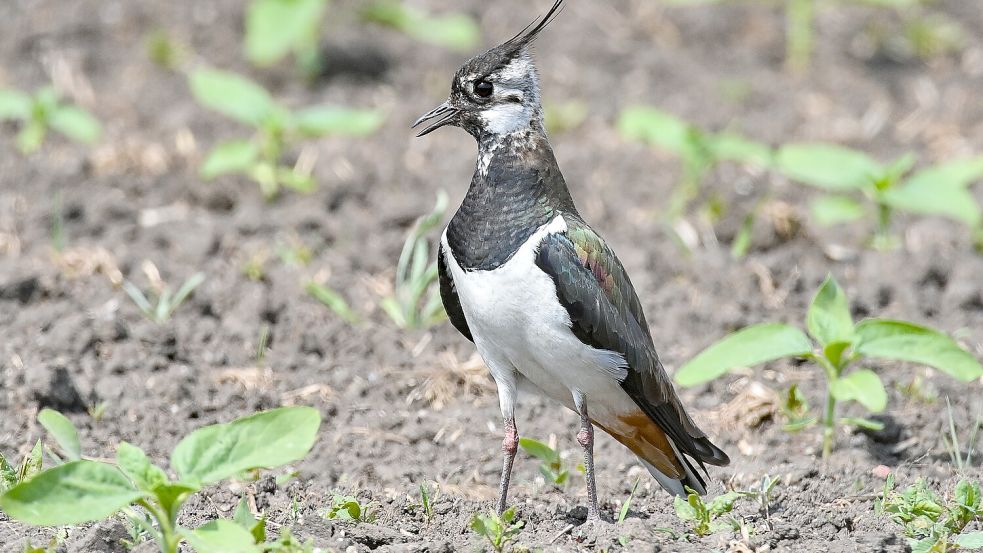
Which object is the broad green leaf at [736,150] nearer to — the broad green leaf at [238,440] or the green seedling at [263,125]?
the green seedling at [263,125]

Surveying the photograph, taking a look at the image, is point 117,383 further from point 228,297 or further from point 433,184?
point 433,184

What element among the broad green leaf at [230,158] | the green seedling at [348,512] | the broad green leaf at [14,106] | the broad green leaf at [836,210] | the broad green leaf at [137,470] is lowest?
the green seedling at [348,512]

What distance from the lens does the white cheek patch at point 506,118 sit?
462 centimetres

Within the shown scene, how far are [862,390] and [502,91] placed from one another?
5.50 feet

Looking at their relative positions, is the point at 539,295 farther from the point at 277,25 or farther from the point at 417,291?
the point at 277,25

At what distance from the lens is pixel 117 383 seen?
16.8ft

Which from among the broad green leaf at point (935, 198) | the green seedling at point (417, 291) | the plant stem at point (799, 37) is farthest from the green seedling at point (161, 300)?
the plant stem at point (799, 37)

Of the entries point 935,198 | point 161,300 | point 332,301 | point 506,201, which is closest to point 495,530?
point 506,201

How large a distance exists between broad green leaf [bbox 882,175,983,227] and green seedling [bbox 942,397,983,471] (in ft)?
4.15

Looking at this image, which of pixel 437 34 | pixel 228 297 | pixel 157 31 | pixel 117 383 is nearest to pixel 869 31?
pixel 437 34

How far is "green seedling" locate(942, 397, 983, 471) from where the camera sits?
466 centimetres

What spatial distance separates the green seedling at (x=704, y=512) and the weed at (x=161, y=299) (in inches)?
103

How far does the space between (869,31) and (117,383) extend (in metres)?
6.57

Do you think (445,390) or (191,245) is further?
(191,245)
